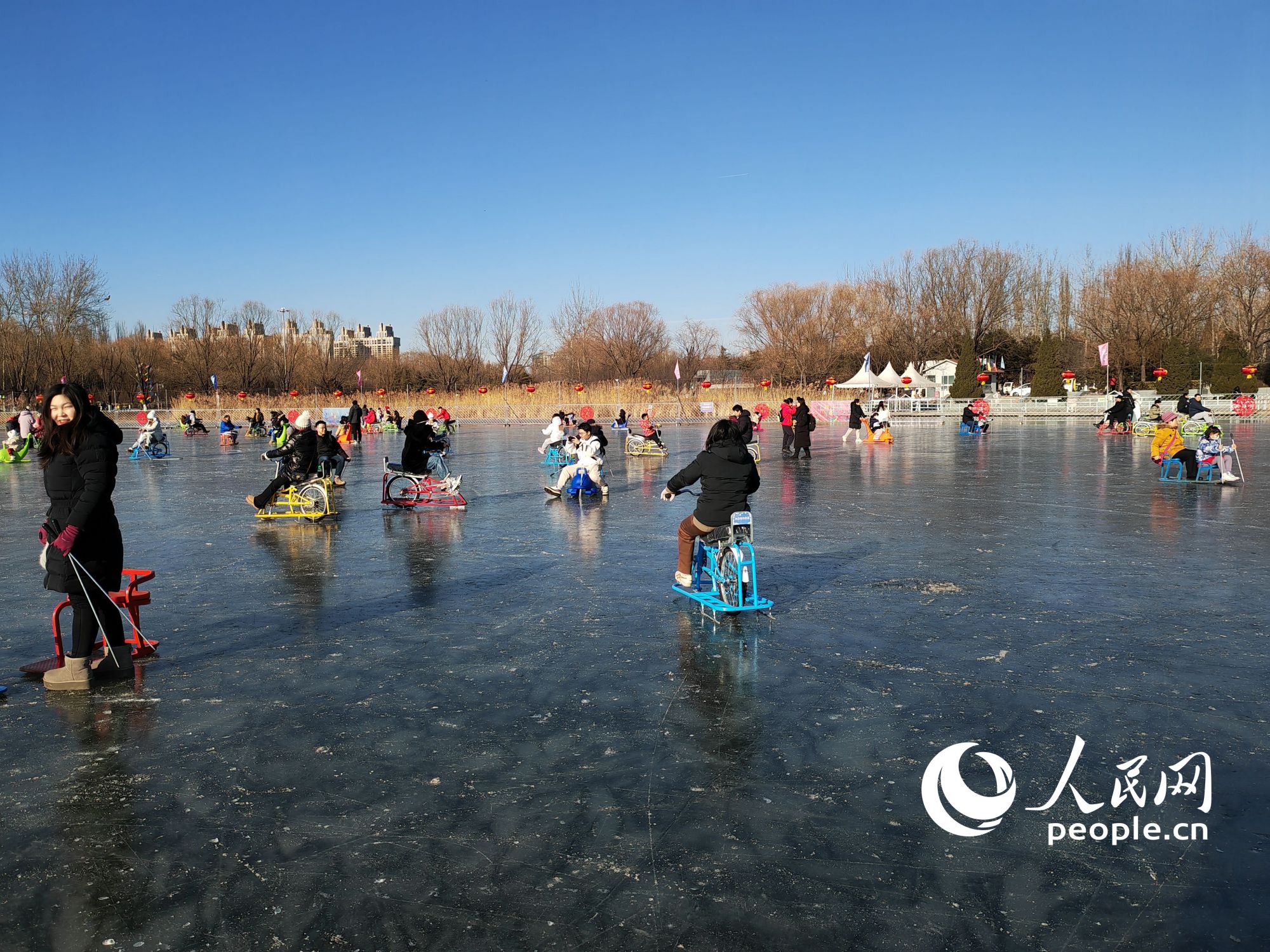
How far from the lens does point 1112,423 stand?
114ft

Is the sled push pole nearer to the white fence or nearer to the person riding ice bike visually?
the person riding ice bike

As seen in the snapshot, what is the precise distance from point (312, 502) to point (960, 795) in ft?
37.3

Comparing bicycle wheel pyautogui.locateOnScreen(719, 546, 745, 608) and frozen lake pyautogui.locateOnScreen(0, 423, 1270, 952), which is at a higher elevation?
bicycle wheel pyautogui.locateOnScreen(719, 546, 745, 608)

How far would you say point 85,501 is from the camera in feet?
18.8

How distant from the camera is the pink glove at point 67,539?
568cm

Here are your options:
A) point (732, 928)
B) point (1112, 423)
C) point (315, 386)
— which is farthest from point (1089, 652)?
point (315, 386)

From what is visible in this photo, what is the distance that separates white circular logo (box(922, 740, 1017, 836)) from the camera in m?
4.04

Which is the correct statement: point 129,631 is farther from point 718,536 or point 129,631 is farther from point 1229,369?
point 1229,369

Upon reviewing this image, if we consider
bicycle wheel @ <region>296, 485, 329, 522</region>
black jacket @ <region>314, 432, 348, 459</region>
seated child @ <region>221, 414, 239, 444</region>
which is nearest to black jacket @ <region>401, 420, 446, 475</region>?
bicycle wheel @ <region>296, 485, 329, 522</region>

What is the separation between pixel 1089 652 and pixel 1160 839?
8.94 feet

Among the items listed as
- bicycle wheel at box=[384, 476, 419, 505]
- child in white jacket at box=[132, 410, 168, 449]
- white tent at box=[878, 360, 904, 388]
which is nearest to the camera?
bicycle wheel at box=[384, 476, 419, 505]

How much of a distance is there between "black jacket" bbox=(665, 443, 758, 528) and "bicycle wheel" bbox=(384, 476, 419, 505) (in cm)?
826

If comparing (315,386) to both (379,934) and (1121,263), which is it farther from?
(379,934)

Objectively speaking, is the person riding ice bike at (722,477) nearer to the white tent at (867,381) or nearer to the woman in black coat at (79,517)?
the woman in black coat at (79,517)
